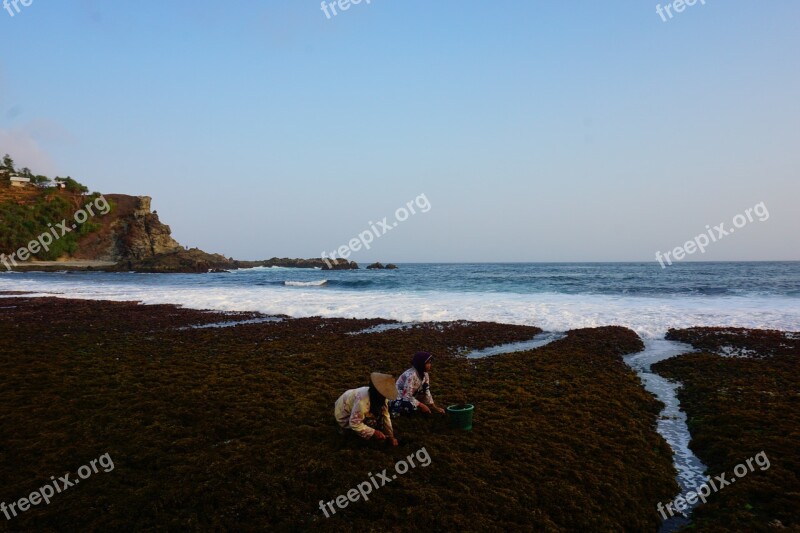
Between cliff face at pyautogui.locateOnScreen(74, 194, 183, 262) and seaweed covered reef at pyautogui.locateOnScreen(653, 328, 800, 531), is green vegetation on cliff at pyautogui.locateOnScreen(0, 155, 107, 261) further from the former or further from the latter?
seaweed covered reef at pyautogui.locateOnScreen(653, 328, 800, 531)

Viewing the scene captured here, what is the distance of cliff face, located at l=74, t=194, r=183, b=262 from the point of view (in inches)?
4144

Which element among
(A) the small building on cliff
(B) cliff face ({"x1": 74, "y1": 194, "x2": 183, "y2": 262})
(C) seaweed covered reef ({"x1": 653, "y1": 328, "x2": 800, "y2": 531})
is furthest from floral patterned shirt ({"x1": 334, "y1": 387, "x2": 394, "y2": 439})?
(A) the small building on cliff

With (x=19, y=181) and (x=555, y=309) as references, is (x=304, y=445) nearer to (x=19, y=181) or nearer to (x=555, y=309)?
(x=555, y=309)

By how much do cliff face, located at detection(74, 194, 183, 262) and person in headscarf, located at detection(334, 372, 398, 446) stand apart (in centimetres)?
11259

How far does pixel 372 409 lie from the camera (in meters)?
6.65

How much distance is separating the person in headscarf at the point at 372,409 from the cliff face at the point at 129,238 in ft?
369

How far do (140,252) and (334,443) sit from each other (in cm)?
11557

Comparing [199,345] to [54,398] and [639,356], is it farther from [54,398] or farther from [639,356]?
[639,356]

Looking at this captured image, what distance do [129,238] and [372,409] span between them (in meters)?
120

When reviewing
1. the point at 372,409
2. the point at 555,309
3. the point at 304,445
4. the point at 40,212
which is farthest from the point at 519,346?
the point at 40,212

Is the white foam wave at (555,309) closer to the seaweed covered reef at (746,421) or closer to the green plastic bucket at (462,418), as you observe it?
the seaweed covered reef at (746,421)

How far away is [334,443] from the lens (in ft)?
22.3

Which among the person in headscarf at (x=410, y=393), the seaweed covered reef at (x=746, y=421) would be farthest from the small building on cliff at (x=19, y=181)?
the seaweed covered reef at (x=746, y=421)

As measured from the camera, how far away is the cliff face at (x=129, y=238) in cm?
10525
